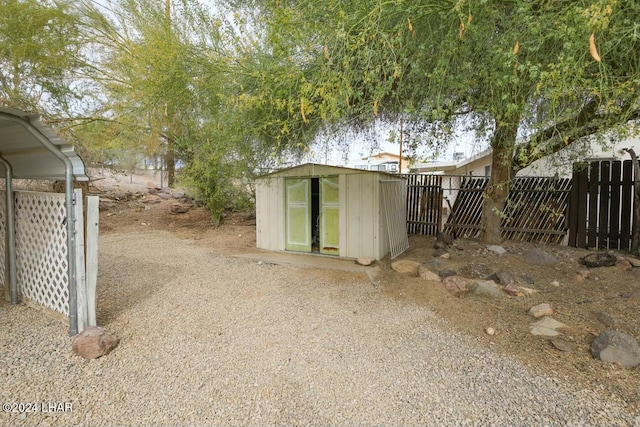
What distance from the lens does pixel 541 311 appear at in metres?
3.19

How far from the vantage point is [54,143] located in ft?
8.57

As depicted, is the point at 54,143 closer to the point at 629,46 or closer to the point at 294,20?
the point at 294,20

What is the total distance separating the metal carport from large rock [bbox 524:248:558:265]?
5968mm

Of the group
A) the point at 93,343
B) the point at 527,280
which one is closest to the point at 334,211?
the point at 527,280

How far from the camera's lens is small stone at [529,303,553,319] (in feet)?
10.4

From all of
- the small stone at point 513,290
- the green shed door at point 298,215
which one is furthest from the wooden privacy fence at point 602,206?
the green shed door at point 298,215

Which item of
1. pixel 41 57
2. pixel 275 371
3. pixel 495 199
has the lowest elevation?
pixel 275 371

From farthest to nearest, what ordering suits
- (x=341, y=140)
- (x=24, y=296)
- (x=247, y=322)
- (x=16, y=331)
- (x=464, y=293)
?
(x=341, y=140) → (x=464, y=293) → (x=24, y=296) → (x=247, y=322) → (x=16, y=331)

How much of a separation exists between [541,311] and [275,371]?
264 cm

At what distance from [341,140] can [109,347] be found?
4898 mm

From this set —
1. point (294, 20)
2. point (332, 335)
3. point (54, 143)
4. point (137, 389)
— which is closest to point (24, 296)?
point (54, 143)

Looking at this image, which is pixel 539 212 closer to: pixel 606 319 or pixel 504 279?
pixel 504 279

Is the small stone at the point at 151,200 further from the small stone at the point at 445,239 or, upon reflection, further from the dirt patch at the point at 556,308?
the small stone at the point at 445,239

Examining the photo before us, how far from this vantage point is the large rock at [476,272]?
4.46 m
